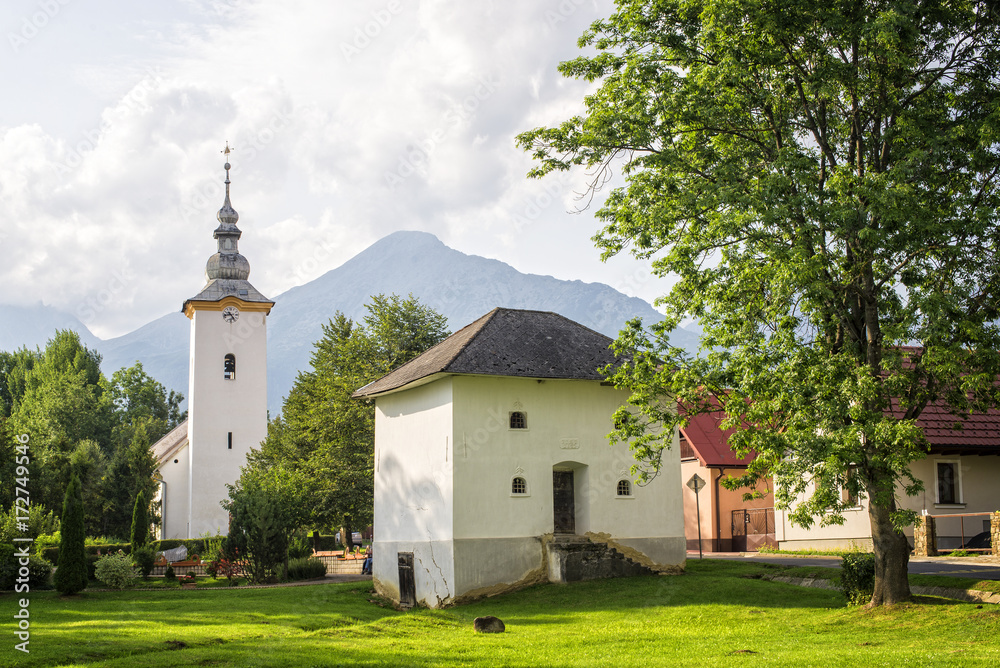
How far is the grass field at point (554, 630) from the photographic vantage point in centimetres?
1394

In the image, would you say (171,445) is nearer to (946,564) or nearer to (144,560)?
(144,560)

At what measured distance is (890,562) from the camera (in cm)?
1648

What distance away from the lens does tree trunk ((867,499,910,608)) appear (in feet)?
53.9

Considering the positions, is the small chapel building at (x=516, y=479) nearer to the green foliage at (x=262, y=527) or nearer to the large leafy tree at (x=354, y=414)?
the green foliage at (x=262, y=527)

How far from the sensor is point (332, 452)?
37.8m

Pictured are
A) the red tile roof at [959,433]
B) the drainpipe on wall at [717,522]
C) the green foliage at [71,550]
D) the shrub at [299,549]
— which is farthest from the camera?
the shrub at [299,549]

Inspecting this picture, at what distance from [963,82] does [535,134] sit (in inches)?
319

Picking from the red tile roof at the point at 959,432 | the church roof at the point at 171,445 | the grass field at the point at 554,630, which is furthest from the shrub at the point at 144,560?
the church roof at the point at 171,445

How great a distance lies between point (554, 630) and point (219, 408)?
43.7 metres

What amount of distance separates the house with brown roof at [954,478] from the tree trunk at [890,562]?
10.4 m

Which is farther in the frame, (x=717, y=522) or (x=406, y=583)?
(x=717, y=522)

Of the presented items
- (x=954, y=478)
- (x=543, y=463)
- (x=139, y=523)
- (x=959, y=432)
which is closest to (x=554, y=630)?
(x=543, y=463)

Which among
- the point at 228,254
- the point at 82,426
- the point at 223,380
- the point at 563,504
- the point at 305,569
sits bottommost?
the point at 305,569

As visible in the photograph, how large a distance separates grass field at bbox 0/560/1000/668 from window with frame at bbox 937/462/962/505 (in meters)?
7.26
